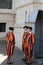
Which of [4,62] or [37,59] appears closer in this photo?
[4,62]

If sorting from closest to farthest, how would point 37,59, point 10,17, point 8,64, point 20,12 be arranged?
point 8,64
point 37,59
point 20,12
point 10,17

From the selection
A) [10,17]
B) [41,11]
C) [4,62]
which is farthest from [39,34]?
[10,17]

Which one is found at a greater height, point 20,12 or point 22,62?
point 20,12

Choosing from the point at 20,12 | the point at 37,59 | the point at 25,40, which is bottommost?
the point at 37,59

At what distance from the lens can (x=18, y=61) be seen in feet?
39.2

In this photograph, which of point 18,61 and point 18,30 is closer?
point 18,61

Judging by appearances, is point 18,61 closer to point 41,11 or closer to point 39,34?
point 39,34

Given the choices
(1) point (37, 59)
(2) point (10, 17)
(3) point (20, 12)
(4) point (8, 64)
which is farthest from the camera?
(2) point (10, 17)

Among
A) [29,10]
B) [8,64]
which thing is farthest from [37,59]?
[29,10]

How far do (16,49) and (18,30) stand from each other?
1.25 metres

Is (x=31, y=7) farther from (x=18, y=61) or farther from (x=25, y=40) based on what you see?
(x=18, y=61)

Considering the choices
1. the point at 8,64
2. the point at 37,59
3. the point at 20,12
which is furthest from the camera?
the point at 20,12

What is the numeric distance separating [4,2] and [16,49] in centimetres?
743

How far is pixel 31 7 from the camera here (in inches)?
504
